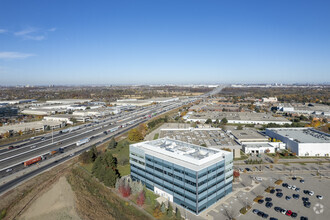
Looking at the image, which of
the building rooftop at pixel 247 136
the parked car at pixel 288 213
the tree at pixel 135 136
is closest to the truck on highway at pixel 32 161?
the tree at pixel 135 136

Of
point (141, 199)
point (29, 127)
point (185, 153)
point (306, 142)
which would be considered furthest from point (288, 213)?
point (29, 127)

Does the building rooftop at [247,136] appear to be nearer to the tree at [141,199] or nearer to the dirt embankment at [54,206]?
the tree at [141,199]

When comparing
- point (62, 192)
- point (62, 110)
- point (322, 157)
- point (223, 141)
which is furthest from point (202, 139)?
→ point (62, 110)

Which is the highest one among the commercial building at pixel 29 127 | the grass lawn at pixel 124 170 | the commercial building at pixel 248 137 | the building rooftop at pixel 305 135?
the commercial building at pixel 29 127

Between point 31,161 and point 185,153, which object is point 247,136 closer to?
point 185,153

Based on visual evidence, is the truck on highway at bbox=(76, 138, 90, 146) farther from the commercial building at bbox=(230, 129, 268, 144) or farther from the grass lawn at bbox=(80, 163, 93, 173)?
the commercial building at bbox=(230, 129, 268, 144)

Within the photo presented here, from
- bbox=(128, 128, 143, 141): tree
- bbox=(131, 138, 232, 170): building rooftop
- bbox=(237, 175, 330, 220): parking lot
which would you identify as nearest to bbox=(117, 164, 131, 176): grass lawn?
bbox=(131, 138, 232, 170): building rooftop
